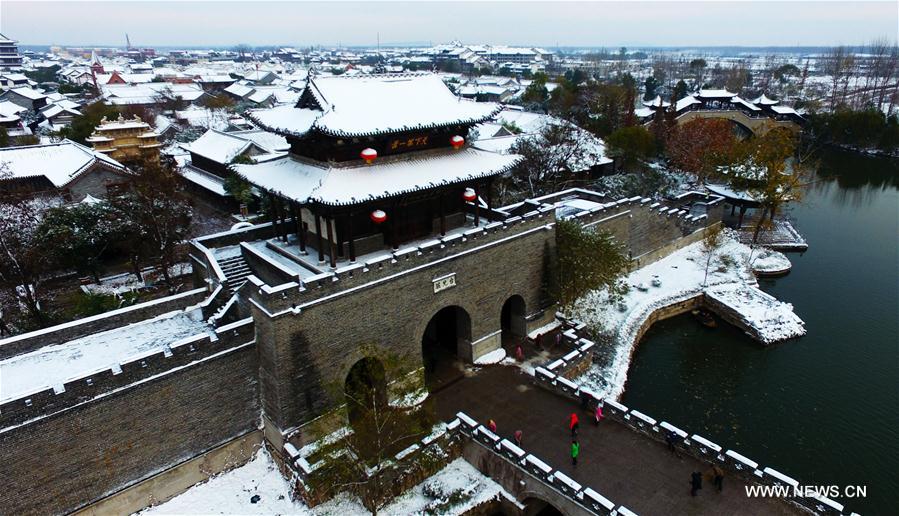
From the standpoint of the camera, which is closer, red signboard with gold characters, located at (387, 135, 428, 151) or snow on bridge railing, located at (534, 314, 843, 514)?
snow on bridge railing, located at (534, 314, 843, 514)

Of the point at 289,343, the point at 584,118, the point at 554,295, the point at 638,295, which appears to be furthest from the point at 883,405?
the point at 584,118

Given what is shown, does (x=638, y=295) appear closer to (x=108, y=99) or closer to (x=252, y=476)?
(x=252, y=476)

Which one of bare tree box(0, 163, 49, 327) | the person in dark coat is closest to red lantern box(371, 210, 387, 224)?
the person in dark coat

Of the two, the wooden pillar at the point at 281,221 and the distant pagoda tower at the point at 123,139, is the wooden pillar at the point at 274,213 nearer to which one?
the wooden pillar at the point at 281,221

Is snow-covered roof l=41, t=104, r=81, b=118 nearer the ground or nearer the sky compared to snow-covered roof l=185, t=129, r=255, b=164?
nearer the sky

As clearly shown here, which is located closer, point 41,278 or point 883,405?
point 883,405

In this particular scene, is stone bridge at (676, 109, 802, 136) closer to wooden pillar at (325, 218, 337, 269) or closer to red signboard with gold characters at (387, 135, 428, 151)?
red signboard with gold characters at (387, 135, 428, 151)
